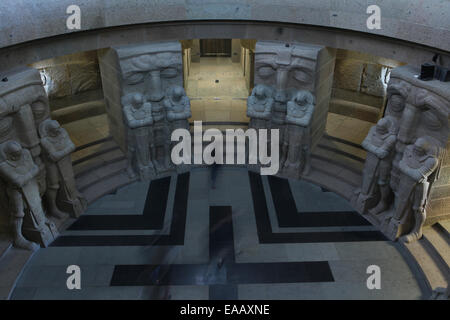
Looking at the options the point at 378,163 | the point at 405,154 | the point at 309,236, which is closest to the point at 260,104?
the point at 378,163

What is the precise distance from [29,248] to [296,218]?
5.41 metres

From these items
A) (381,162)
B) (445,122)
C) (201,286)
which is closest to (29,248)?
(201,286)

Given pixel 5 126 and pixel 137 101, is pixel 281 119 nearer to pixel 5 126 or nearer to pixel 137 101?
pixel 137 101

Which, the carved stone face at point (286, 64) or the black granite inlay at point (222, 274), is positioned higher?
the carved stone face at point (286, 64)

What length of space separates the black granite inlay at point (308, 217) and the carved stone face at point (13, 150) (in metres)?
5.21

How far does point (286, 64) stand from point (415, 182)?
3641 mm

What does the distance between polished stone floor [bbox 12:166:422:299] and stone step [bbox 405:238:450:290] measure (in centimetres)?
26

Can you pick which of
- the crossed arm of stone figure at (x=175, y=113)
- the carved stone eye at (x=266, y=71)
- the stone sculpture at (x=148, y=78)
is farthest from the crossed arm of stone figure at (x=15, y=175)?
the carved stone eye at (x=266, y=71)

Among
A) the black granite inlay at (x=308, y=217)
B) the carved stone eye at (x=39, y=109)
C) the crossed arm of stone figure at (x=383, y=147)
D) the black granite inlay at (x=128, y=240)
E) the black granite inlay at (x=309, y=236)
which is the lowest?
the black granite inlay at (x=128, y=240)

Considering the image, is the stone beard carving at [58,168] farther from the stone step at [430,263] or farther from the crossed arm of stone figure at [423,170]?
the stone step at [430,263]

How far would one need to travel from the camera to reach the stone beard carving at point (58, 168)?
26.0ft

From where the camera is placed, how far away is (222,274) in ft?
25.5

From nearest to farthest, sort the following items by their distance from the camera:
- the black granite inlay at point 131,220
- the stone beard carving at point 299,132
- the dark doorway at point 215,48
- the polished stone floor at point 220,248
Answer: the polished stone floor at point 220,248 → the black granite inlay at point 131,220 → the stone beard carving at point 299,132 → the dark doorway at point 215,48

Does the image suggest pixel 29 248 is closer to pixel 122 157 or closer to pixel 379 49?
pixel 122 157
